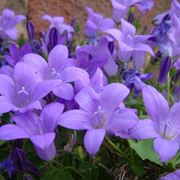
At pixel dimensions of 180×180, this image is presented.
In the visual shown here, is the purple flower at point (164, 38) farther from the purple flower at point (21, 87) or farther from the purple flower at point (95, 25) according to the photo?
the purple flower at point (95, 25)

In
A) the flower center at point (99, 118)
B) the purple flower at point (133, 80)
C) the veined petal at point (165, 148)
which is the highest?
the veined petal at point (165, 148)

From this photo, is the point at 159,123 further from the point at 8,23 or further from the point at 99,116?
the point at 8,23

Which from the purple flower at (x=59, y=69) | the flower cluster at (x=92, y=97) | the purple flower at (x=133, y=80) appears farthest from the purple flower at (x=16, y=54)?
the purple flower at (x=133, y=80)

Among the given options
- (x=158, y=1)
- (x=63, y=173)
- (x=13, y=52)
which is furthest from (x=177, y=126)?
(x=158, y=1)

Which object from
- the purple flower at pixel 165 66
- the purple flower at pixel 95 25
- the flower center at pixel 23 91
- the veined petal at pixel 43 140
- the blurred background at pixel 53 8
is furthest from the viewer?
the blurred background at pixel 53 8

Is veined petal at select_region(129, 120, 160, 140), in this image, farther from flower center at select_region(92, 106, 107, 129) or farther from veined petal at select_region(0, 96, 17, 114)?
veined petal at select_region(0, 96, 17, 114)

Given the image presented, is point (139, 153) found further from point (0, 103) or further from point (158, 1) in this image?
point (158, 1)
